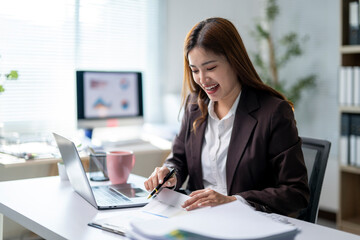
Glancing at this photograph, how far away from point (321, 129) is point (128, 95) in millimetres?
1692

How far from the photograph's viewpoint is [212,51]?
5.34 ft

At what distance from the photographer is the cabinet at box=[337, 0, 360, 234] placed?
3.09m

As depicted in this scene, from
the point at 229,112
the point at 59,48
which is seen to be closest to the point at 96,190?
the point at 229,112

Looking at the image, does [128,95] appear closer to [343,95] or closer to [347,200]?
[343,95]

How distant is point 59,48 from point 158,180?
1863 millimetres

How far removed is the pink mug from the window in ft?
4.82

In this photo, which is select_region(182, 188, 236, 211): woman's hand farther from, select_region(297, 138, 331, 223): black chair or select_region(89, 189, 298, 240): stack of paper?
select_region(297, 138, 331, 223): black chair

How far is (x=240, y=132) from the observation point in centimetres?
166

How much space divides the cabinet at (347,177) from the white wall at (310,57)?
26cm

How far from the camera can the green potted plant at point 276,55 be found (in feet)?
12.0

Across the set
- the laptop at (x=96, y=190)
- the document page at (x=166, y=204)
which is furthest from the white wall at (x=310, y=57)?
the document page at (x=166, y=204)

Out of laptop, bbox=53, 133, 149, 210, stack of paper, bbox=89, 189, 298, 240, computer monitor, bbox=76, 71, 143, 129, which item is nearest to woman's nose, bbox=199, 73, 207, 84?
laptop, bbox=53, 133, 149, 210

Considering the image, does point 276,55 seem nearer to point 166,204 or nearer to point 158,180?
point 158,180

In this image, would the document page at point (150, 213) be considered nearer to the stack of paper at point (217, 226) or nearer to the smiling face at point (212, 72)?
the stack of paper at point (217, 226)
